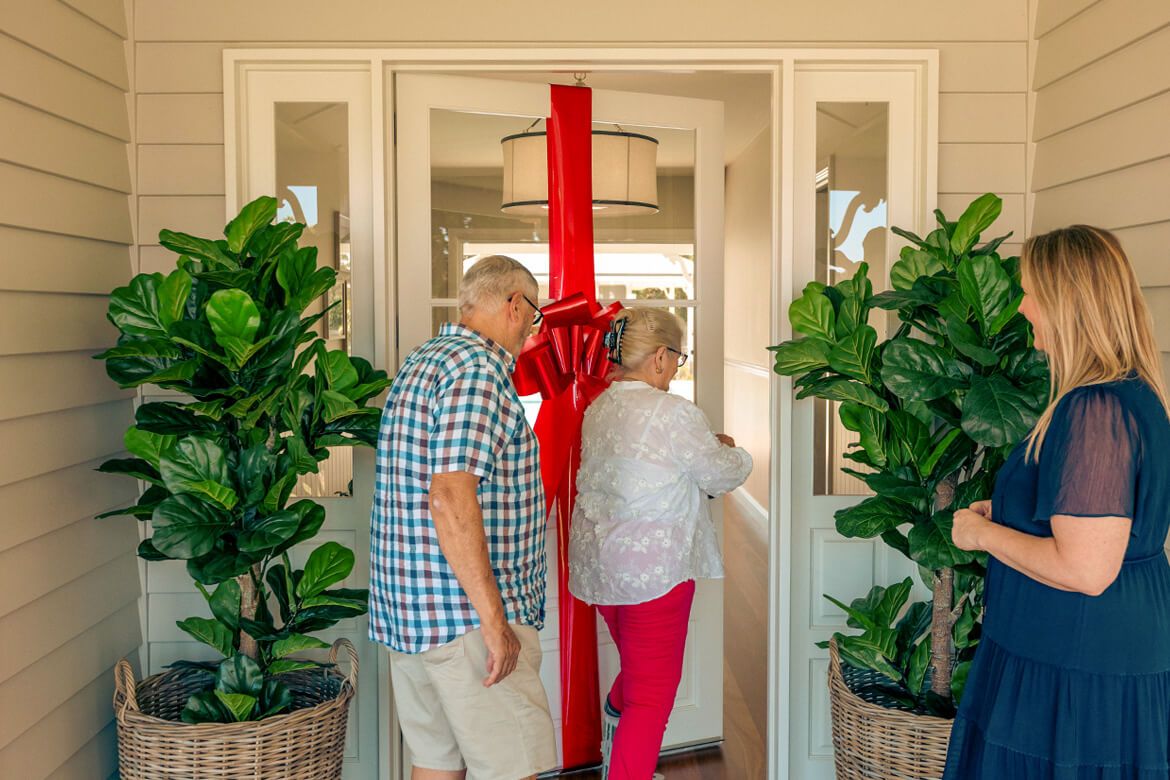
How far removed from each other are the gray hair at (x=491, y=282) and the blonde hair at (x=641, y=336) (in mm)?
550

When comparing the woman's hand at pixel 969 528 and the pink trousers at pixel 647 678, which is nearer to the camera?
the woman's hand at pixel 969 528

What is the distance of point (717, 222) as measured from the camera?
3.35 m

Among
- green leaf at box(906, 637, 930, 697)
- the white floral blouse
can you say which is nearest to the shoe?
the white floral blouse

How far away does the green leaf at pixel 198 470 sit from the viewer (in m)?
2.27

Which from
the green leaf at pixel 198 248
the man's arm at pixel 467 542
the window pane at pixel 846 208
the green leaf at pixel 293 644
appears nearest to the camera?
the man's arm at pixel 467 542

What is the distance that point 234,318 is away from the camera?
2213 millimetres

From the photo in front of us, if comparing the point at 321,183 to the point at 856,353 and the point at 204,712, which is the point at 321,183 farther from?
the point at 856,353

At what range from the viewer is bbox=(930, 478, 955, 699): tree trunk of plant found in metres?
2.55

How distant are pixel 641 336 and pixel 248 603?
1211mm

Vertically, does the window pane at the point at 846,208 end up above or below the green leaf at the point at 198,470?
above

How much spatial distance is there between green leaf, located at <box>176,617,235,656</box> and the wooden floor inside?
1.34 m

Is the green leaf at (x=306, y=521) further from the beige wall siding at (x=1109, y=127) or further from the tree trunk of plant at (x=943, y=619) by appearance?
the beige wall siding at (x=1109, y=127)

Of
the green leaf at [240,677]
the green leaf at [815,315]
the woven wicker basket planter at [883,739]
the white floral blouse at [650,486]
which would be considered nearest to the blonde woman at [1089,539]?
the woven wicker basket planter at [883,739]

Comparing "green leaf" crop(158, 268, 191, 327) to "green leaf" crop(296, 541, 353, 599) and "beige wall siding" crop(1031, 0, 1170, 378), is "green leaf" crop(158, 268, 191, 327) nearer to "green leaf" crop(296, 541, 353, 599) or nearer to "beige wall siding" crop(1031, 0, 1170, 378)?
"green leaf" crop(296, 541, 353, 599)
